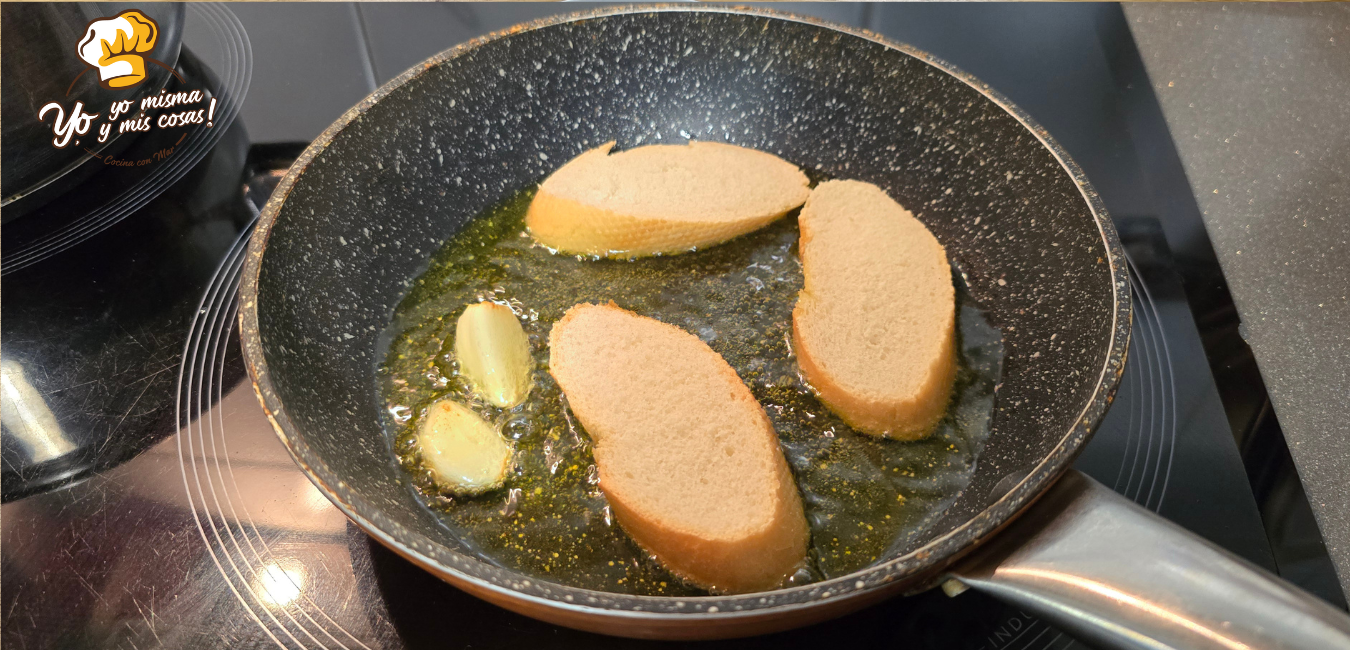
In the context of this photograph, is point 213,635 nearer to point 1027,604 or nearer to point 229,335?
point 229,335

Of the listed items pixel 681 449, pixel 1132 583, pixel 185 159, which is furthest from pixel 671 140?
pixel 1132 583

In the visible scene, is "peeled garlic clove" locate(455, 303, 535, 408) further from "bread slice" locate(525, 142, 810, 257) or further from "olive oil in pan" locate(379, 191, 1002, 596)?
"bread slice" locate(525, 142, 810, 257)

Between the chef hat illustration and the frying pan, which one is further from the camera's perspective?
the chef hat illustration

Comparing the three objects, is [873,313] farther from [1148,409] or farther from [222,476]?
[222,476]

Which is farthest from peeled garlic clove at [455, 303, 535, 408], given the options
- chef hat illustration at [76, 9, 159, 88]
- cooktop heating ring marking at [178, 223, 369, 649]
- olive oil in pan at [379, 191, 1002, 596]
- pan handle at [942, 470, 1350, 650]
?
chef hat illustration at [76, 9, 159, 88]

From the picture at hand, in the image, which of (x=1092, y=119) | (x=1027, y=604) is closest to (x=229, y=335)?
(x=1027, y=604)

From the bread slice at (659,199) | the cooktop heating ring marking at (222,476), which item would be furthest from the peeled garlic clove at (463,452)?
the bread slice at (659,199)
